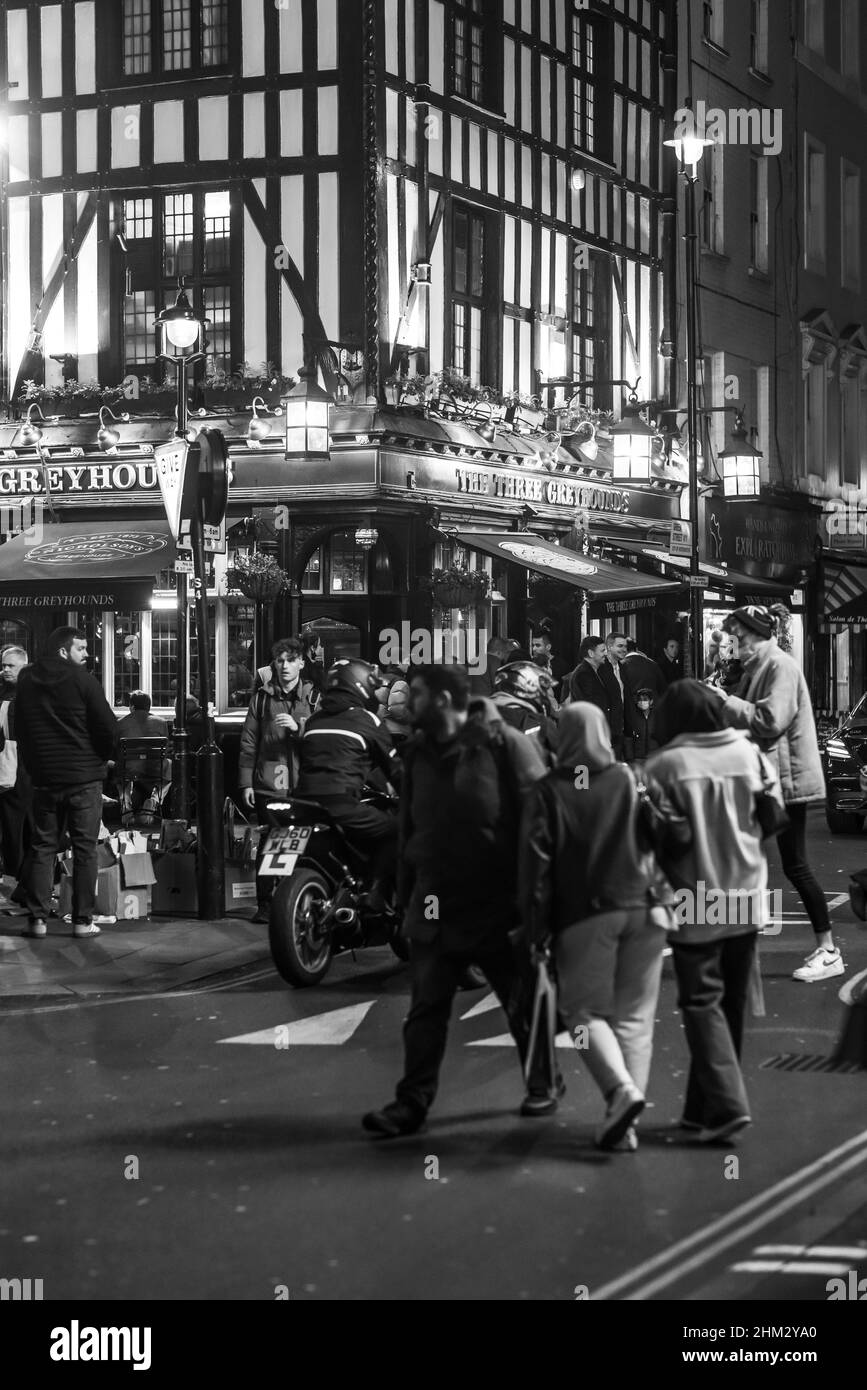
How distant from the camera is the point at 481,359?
22562mm

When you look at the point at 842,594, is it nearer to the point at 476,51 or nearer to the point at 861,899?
the point at 476,51

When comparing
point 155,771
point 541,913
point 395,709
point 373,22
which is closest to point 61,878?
point 395,709

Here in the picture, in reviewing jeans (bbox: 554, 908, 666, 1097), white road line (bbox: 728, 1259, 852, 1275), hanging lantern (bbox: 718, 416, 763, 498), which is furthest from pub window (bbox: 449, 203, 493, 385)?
white road line (bbox: 728, 1259, 852, 1275)

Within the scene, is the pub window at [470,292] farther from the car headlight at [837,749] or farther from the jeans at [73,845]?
the jeans at [73,845]

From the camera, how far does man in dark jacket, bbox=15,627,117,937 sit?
1132 centimetres

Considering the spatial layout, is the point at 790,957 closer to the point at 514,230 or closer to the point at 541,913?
the point at 541,913

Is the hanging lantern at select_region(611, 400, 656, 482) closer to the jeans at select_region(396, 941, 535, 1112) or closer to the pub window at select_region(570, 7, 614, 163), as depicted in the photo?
the pub window at select_region(570, 7, 614, 163)

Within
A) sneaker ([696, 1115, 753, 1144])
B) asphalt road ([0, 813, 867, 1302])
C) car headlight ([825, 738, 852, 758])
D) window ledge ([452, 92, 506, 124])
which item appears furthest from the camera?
window ledge ([452, 92, 506, 124])

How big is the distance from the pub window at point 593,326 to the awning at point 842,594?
33.2 feet

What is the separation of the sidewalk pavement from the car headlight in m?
7.51

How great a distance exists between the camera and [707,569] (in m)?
26.3

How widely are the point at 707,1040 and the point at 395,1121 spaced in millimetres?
1148

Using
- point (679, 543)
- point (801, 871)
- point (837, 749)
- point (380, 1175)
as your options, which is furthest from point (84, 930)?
point (679, 543)

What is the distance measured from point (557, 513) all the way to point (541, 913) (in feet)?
58.6
